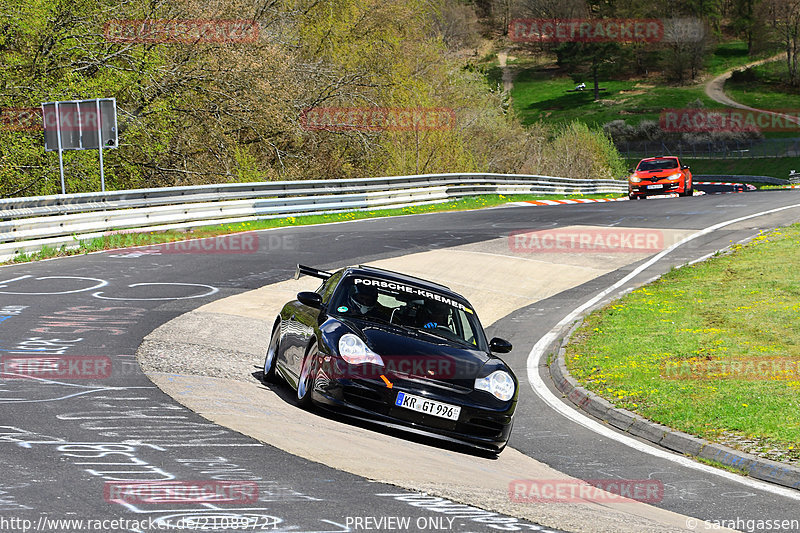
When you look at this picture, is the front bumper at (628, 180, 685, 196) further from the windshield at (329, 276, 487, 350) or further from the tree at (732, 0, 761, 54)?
the tree at (732, 0, 761, 54)

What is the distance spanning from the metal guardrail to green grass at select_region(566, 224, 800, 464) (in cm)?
1094

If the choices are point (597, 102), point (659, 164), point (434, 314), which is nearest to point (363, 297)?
point (434, 314)

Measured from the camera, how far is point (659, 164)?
125ft

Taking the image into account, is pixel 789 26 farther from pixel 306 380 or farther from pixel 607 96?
pixel 306 380

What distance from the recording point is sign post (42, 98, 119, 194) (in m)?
21.0

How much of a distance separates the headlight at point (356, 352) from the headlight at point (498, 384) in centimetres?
96

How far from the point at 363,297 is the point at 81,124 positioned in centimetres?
1420

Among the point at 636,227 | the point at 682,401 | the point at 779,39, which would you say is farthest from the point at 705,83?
the point at 682,401

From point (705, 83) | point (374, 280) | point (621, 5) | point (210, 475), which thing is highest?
point (621, 5)

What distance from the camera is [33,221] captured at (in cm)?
1844

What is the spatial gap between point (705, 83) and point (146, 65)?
10485cm

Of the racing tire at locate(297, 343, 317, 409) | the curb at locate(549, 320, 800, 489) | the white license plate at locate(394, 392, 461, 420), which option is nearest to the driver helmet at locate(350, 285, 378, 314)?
the racing tire at locate(297, 343, 317, 409)

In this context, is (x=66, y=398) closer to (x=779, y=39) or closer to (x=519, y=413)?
(x=519, y=413)

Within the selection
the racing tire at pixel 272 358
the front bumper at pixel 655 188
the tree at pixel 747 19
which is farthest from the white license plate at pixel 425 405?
the tree at pixel 747 19
